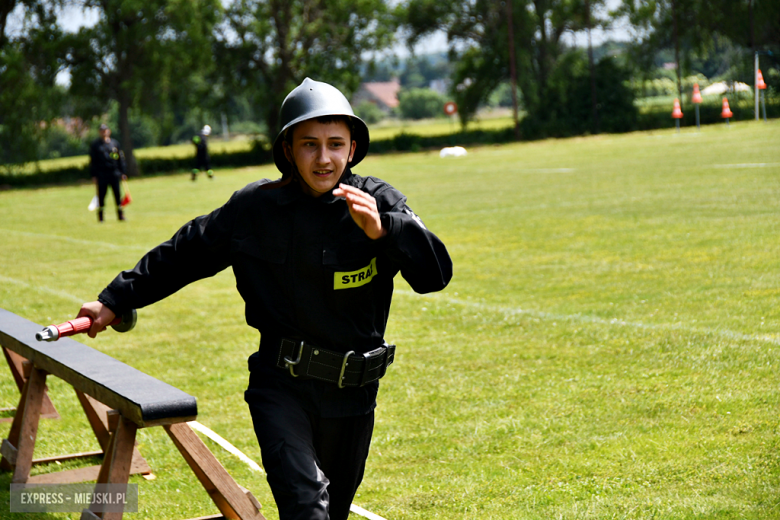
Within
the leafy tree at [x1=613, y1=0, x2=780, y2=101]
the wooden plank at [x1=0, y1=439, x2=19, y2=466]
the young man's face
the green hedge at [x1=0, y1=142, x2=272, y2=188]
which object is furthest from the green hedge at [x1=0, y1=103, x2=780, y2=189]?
the young man's face

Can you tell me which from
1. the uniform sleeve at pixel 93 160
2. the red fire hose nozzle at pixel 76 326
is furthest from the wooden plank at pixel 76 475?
the uniform sleeve at pixel 93 160

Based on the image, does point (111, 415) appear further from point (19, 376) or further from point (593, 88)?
point (593, 88)

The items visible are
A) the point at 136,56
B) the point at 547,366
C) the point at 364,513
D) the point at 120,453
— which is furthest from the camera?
the point at 136,56

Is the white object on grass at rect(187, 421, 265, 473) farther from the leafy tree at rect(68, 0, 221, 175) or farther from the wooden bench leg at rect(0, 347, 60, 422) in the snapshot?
the leafy tree at rect(68, 0, 221, 175)

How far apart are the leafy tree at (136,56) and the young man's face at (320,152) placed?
4501 cm

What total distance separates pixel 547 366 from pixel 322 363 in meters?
4.11

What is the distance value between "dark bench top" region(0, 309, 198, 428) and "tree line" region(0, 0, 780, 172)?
1617 inches

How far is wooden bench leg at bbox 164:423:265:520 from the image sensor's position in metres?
3.95

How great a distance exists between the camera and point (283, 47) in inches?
2057

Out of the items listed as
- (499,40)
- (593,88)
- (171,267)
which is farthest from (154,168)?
(171,267)

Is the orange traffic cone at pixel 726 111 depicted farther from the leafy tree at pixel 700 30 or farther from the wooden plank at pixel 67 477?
the wooden plank at pixel 67 477

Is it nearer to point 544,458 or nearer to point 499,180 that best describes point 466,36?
point 499,180

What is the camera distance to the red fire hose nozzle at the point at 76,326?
10.9 feet

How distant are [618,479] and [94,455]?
320cm
